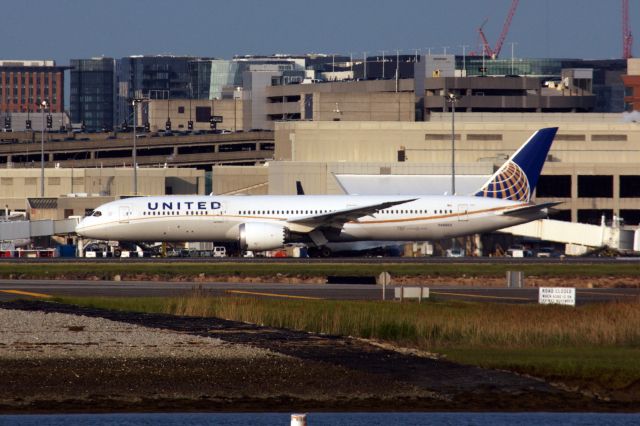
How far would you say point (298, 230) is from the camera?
3477 inches

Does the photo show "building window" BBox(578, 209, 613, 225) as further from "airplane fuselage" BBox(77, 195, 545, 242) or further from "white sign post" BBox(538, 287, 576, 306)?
"white sign post" BBox(538, 287, 576, 306)

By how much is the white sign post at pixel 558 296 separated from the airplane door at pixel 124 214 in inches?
1500

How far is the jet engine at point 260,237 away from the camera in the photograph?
86375 millimetres

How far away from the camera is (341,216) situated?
8738 cm

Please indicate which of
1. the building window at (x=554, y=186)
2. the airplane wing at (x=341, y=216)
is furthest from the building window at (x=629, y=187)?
the airplane wing at (x=341, y=216)

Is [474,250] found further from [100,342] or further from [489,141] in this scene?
[100,342]

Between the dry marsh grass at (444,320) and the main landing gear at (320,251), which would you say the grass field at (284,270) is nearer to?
the main landing gear at (320,251)

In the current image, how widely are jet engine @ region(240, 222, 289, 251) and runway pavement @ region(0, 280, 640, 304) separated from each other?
17.2 meters

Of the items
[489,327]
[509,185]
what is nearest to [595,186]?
[509,185]

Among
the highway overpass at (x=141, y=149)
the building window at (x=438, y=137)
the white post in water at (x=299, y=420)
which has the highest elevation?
the highway overpass at (x=141, y=149)

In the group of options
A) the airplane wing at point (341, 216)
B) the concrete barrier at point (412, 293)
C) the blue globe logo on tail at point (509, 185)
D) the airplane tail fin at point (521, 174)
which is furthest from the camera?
the airplane tail fin at point (521, 174)

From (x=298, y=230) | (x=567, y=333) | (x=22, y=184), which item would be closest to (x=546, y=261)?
(x=298, y=230)

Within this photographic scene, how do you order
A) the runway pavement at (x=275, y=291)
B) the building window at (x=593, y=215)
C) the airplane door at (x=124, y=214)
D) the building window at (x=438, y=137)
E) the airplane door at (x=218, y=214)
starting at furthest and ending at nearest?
the building window at (x=438, y=137) → the building window at (x=593, y=215) → the airplane door at (x=124, y=214) → the airplane door at (x=218, y=214) → the runway pavement at (x=275, y=291)

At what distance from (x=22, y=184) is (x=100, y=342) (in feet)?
327
